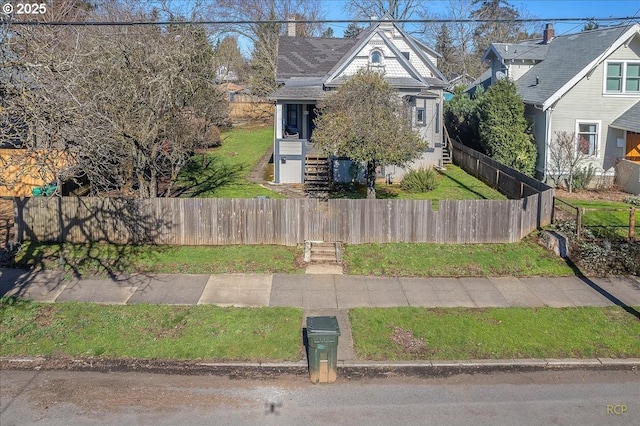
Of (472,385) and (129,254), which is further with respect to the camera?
(129,254)

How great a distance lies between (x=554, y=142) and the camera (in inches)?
1027

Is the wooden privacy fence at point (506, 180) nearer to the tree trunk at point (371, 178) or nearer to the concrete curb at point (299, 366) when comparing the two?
the tree trunk at point (371, 178)

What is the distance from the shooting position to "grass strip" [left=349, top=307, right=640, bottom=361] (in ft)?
38.3

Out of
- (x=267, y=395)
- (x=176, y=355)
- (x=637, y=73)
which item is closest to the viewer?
(x=267, y=395)

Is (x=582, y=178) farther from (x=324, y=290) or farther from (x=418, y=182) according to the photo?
(x=324, y=290)

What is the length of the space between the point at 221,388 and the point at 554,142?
20617 mm

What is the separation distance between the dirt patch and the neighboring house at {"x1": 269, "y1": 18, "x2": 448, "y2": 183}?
38.0 ft

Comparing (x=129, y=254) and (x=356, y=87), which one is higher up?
(x=356, y=87)

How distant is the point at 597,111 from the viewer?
2586 centimetres

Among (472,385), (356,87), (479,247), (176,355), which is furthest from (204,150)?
(472,385)

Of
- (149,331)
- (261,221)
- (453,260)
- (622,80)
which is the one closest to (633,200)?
(622,80)

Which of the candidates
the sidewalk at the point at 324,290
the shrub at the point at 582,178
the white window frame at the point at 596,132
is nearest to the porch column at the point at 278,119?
the sidewalk at the point at 324,290

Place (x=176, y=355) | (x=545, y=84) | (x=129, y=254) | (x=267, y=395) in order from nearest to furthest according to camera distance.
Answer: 1. (x=267, y=395)
2. (x=176, y=355)
3. (x=129, y=254)
4. (x=545, y=84)

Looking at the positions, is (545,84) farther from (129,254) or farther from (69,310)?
(69,310)
